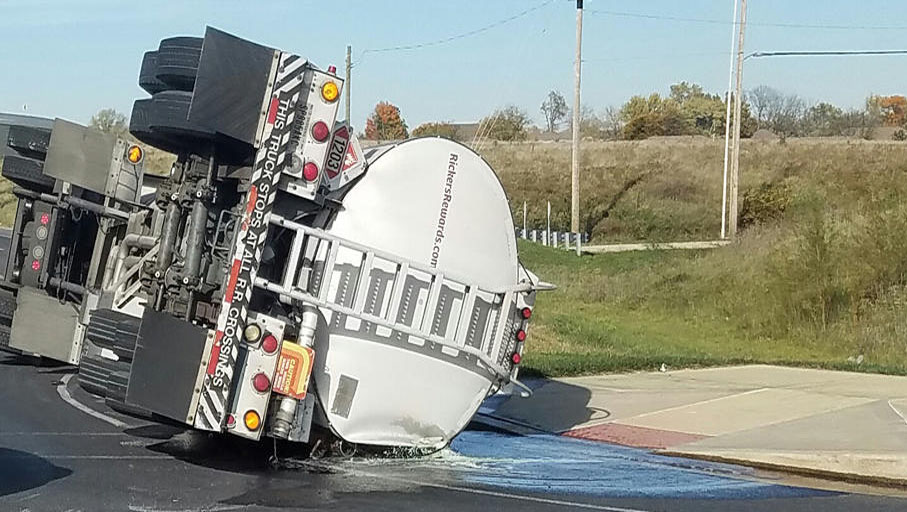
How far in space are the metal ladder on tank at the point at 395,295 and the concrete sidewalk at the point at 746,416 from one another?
2.74 m

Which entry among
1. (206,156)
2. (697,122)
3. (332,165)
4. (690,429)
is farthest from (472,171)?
(697,122)

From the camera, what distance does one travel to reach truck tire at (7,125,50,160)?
1195 centimetres

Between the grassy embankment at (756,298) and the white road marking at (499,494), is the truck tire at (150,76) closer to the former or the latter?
the white road marking at (499,494)

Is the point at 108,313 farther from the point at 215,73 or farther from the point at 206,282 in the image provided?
the point at 215,73

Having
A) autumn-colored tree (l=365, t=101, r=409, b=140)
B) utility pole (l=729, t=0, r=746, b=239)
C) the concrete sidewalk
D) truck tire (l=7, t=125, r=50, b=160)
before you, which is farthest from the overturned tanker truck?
autumn-colored tree (l=365, t=101, r=409, b=140)

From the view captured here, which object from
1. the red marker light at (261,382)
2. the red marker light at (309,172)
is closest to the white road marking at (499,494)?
the red marker light at (261,382)

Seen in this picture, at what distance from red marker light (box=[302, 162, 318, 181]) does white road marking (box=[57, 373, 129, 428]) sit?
148 inches

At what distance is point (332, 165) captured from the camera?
30.3ft

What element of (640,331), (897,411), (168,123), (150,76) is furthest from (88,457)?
(640,331)

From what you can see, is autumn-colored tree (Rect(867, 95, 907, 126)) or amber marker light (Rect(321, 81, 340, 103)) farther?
autumn-colored tree (Rect(867, 95, 907, 126))

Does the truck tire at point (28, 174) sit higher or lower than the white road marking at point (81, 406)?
higher

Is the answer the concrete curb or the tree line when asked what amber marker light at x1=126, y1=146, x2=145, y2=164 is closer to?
the concrete curb

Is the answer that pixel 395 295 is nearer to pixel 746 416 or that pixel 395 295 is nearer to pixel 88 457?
pixel 88 457

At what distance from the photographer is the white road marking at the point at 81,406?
11.4 m
